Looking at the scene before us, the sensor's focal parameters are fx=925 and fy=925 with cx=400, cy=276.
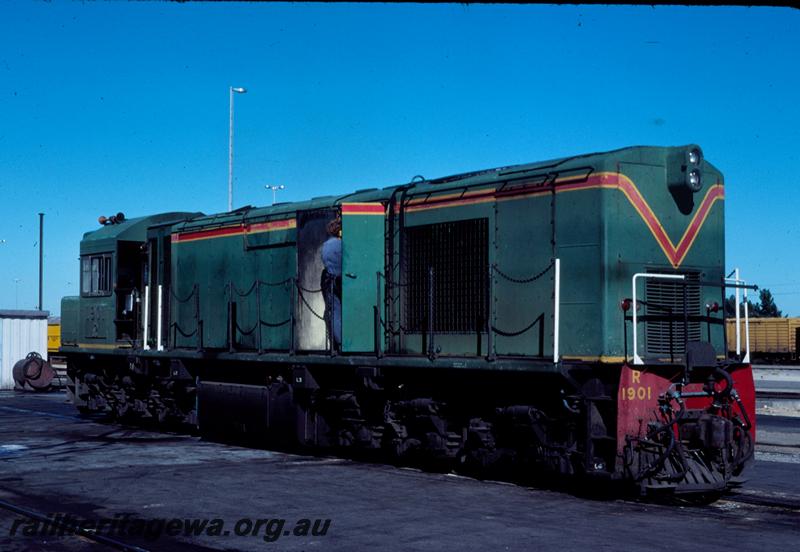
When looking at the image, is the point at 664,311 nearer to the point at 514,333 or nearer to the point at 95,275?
the point at 514,333

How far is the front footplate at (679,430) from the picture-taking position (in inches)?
392

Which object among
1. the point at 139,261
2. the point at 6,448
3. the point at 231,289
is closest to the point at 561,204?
the point at 231,289

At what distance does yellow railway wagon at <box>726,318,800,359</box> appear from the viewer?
5225cm

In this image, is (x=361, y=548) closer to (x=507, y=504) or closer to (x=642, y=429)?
(x=507, y=504)

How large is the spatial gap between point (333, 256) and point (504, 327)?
11.1 ft

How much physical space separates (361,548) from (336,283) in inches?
271

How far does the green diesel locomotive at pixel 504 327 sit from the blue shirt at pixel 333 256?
0.35 m

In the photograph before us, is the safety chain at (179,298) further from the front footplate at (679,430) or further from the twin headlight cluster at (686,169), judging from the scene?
the front footplate at (679,430)

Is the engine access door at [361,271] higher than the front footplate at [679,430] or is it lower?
higher

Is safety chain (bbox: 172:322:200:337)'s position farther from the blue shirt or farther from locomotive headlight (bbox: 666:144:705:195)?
locomotive headlight (bbox: 666:144:705:195)

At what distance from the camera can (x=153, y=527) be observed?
8430mm

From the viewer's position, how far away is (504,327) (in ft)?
38.9

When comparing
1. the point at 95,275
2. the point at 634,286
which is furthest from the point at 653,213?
the point at 95,275

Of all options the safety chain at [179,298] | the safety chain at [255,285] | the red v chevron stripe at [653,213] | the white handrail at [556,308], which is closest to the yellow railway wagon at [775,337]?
the safety chain at [179,298]
